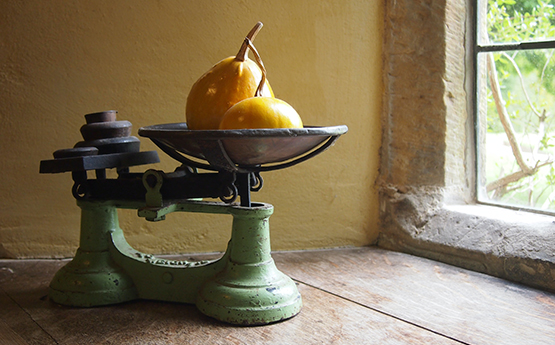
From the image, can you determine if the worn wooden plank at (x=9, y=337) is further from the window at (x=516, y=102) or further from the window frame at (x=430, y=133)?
the window at (x=516, y=102)

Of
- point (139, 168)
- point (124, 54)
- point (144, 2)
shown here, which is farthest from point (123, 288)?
point (144, 2)

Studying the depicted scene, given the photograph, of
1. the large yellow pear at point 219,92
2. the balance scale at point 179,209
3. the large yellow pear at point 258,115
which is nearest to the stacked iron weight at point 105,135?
the balance scale at point 179,209

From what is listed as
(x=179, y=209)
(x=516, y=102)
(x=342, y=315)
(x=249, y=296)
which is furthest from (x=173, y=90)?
(x=516, y=102)

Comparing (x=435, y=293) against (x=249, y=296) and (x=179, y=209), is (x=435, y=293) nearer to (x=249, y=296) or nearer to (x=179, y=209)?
(x=249, y=296)

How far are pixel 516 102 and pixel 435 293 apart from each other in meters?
0.82

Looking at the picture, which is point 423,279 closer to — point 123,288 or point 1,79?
point 123,288

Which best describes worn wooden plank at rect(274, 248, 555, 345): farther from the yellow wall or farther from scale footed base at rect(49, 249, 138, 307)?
scale footed base at rect(49, 249, 138, 307)

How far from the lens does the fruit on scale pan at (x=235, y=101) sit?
1152 millimetres

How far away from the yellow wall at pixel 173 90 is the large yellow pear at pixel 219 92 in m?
0.65

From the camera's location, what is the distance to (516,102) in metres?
1.91

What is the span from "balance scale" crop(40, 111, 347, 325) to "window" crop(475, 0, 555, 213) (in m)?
0.95

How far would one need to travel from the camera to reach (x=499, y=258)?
1678mm

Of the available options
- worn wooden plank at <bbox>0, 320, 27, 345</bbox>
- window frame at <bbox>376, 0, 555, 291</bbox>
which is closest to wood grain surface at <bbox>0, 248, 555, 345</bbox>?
worn wooden plank at <bbox>0, 320, 27, 345</bbox>

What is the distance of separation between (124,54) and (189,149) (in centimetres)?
80
